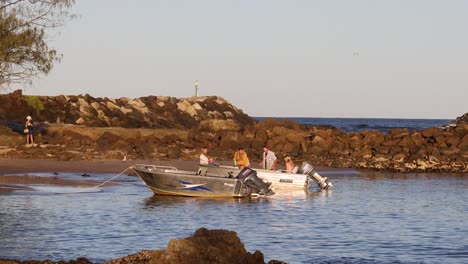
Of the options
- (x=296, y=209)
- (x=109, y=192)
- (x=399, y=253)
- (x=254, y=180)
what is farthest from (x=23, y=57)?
(x=399, y=253)

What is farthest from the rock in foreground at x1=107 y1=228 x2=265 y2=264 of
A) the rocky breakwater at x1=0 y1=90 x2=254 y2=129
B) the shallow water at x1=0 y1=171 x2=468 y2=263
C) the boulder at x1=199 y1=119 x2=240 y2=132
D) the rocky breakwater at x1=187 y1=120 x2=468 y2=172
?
the rocky breakwater at x1=0 y1=90 x2=254 y2=129

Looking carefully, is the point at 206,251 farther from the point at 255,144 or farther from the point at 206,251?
the point at 255,144

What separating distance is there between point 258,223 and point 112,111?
5546 centimetres

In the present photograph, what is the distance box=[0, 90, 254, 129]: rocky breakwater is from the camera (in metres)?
71.2

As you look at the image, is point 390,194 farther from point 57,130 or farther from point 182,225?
point 57,130

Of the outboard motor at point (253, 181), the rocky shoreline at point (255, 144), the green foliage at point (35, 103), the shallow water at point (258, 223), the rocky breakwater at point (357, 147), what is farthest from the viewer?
the green foliage at point (35, 103)

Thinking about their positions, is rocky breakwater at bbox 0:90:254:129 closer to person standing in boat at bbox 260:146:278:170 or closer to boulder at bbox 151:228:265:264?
person standing in boat at bbox 260:146:278:170

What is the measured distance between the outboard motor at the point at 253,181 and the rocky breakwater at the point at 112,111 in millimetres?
33123

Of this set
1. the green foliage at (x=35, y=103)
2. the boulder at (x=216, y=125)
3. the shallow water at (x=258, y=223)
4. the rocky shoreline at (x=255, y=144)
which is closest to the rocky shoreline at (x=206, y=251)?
the shallow water at (x=258, y=223)

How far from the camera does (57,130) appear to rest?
59.3 m

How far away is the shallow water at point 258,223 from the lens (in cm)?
2091

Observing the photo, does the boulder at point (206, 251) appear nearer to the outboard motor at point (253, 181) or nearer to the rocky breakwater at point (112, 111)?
the outboard motor at point (253, 181)

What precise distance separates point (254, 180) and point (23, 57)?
1520 centimetres

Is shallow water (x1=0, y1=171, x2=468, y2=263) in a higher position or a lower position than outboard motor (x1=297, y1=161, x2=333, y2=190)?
lower
